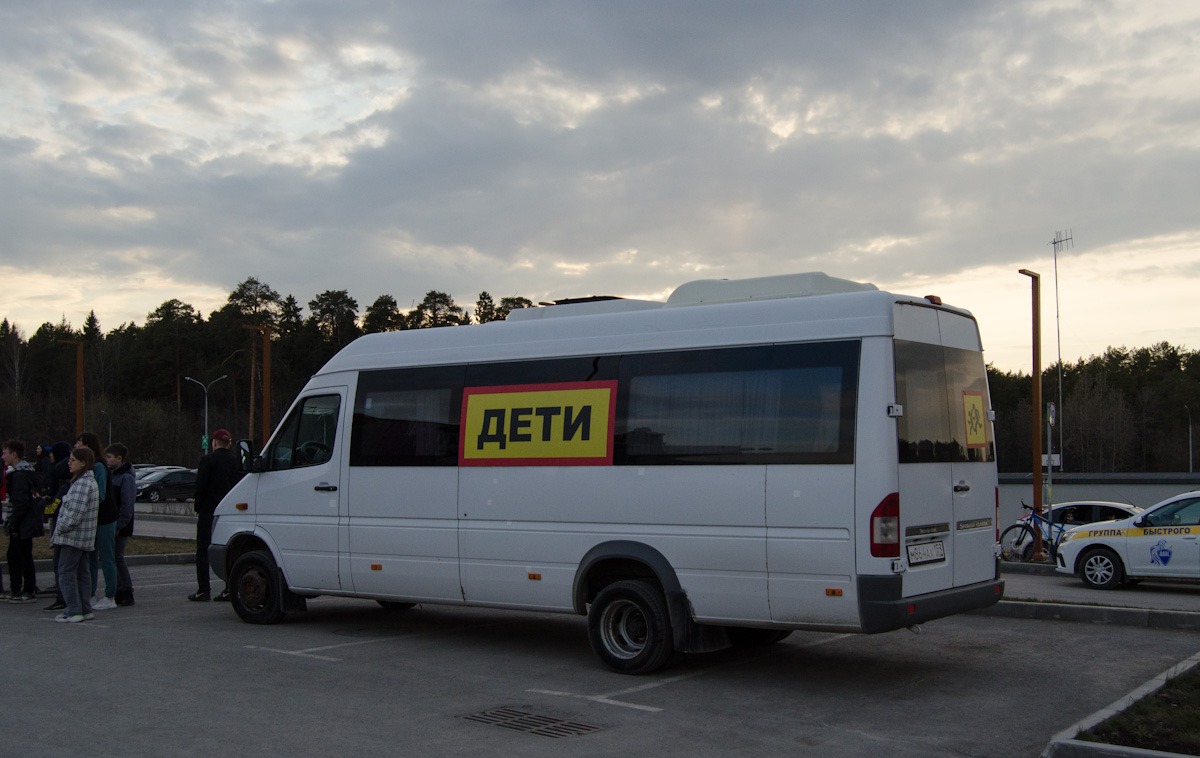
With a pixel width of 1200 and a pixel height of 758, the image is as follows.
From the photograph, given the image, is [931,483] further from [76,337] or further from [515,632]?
[76,337]

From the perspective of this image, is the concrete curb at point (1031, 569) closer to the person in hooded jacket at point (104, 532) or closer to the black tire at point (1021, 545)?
the black tire at point (1021, 545)

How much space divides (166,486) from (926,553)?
43.8m

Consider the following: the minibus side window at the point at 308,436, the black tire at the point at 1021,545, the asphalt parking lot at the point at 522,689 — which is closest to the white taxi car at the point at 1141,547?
the black tire at the point at 1021,545

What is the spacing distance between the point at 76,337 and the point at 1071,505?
408 feet

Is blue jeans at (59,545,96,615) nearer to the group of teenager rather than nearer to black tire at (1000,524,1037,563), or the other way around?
the group of teenager

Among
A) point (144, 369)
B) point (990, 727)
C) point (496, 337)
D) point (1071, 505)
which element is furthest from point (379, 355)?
point (144, 369)

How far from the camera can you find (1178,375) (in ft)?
365

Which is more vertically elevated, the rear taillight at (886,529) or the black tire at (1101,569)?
the rear taillight at (886,529)

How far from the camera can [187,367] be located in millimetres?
94750

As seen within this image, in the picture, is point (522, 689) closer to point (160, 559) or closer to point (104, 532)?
point (104, 532)

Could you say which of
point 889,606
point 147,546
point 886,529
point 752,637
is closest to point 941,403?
point 886,529

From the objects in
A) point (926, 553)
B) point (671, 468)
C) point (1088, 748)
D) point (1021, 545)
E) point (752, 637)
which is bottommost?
point (1021, 545)

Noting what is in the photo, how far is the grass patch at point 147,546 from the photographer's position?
57.1 feet

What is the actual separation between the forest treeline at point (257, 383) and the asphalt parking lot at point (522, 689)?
65.3 metres
